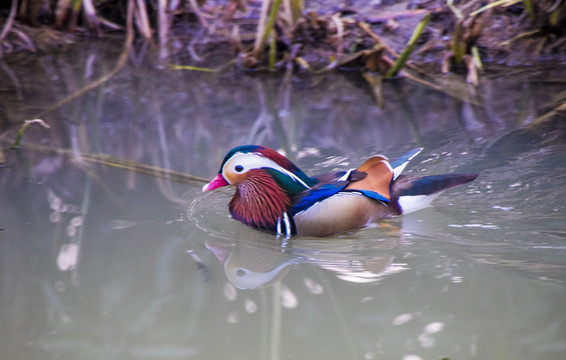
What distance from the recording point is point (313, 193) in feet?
10.9

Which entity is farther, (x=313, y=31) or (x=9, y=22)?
(x=9, y=22)

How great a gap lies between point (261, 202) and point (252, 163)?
21 cm

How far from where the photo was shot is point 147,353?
2.33 meters

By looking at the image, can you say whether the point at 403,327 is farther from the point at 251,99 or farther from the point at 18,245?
the point at 251,99

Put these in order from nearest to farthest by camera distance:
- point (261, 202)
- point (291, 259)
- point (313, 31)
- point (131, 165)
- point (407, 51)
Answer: point (291, 259)
point (261, 202)
point (131, 165)
point (407, 51)
point (313, 31)

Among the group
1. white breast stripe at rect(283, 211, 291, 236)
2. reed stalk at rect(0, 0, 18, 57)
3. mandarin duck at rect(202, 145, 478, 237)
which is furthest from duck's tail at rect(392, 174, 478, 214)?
reed stalk at rect(0, 0, 18, 57)

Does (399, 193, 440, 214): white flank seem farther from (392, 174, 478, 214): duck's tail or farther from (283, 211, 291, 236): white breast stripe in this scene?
(283, 211, 291, 236): white breast stripe

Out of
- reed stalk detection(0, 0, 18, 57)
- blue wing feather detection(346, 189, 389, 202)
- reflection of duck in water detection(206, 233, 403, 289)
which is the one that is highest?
reed stalk detection(0, 0, 18, 57)

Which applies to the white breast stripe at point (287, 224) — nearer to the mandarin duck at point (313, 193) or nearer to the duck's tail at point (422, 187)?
the mandarin duck at point (313, 193)

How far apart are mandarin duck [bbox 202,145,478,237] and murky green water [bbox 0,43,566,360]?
9cm

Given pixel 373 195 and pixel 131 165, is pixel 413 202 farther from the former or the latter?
pixel 131 165

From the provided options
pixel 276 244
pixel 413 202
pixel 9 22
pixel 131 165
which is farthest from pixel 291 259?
pixel 9 22

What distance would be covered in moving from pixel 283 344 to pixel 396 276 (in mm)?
702

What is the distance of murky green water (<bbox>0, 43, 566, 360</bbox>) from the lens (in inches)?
94.3
